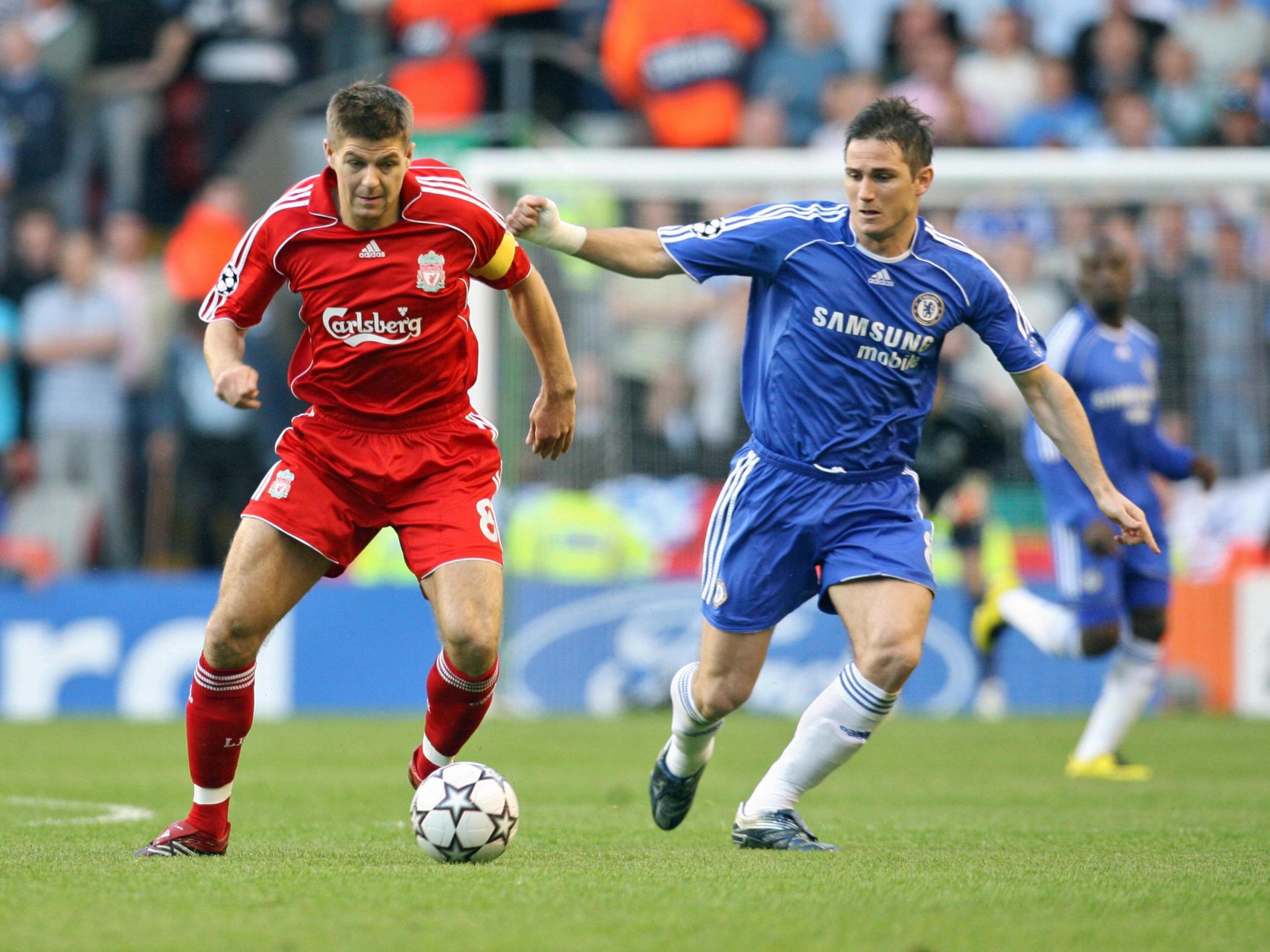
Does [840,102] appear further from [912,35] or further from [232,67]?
[232,67]

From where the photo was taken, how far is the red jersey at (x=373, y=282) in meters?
5.84

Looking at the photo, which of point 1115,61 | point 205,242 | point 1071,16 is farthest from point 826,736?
point 1071,16

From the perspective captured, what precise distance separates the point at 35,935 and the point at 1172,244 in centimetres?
1183

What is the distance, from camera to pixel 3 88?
15914 mm

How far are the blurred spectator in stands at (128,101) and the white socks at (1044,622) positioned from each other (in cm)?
930

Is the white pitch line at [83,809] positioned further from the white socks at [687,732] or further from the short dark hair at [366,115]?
the short dark hair at [366,115]

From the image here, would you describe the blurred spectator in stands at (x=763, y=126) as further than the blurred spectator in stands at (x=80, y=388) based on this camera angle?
Yes

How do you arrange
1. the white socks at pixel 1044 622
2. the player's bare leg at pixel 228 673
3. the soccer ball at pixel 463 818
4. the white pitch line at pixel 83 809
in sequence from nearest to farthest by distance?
the soccer ball at pixel 463 818, the player's bare leg at pixel 228 673, the white pitch line at pixel 83 809, the white socks at pixel 1044 622

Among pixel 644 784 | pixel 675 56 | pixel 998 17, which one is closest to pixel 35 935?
pixel 644 784

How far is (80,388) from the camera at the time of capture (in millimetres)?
14992

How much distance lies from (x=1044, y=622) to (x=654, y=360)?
4.97 m

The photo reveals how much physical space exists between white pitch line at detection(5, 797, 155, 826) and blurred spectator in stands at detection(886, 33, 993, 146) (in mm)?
10441

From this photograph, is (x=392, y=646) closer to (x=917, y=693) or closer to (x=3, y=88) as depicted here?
(x=917, y=693)

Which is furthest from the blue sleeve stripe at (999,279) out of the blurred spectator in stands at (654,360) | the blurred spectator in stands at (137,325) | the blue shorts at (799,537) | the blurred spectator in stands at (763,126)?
the blurred spectator in stands at (137,325)
